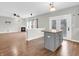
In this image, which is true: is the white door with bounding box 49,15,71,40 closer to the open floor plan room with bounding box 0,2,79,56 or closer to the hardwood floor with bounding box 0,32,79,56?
the open floor plan room with bounding box 0,2,79,56

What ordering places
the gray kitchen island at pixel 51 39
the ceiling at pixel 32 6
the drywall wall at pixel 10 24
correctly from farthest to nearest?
the drywall wall at pixel 10 24 < the gray kitchen island at pixel 51 39 < the ceiling at pixel 32 6

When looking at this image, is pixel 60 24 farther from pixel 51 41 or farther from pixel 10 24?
pixel 10 24

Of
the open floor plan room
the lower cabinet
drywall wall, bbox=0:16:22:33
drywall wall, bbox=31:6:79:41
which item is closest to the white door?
the open floor plan room

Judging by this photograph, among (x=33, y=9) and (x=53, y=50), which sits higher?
(x=33, y=9)

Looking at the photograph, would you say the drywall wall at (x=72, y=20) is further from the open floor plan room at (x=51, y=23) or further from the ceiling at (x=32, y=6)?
the ceiling at (x=32, y=6)

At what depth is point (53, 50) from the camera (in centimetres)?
318

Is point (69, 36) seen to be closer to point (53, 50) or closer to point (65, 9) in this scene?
point (53, 50)

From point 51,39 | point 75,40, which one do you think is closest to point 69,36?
point 75,40

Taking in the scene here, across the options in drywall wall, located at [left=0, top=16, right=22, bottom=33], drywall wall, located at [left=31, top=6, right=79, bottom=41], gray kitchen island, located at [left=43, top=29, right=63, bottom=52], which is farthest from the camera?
drywall wall, located at [left=0, top=16, right=22, bottom=33]

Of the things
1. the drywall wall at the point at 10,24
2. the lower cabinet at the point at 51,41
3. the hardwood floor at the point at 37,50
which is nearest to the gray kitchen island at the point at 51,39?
the lower cabinet at the point at 51,41

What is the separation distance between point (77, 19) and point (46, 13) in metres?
1.76

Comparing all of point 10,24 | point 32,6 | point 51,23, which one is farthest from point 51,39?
point 10,24

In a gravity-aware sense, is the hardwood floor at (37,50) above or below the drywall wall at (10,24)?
below

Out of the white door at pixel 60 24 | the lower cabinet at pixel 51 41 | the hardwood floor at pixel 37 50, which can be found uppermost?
the white door at pixel 60 24
